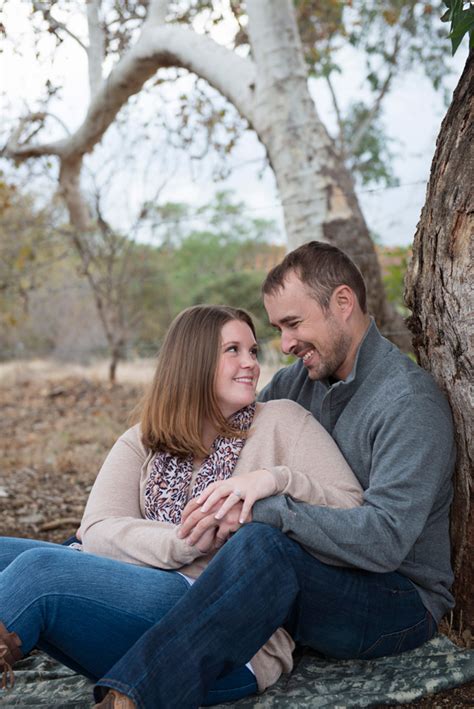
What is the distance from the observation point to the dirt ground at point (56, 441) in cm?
479

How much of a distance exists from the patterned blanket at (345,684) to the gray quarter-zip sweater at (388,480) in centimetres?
14

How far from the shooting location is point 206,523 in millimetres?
2232

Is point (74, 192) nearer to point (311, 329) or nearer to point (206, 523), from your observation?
point (311, 329)

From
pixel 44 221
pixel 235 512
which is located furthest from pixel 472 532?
pixel 44 221

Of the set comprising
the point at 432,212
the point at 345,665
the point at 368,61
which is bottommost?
the point at 345,665

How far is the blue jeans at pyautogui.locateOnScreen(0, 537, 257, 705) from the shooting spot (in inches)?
83.6

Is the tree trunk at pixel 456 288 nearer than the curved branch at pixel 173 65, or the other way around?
the tree trunk at pixel 456 288

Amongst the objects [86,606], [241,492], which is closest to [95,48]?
[241,492]

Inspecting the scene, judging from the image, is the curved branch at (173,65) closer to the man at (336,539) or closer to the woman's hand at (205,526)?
the man at (336,539)

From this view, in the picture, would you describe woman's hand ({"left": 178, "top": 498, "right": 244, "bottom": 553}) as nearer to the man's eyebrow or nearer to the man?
the man

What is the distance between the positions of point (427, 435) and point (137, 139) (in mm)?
8276

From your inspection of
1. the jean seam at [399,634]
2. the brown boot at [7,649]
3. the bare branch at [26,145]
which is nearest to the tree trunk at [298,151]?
the jean seam at [399,634]

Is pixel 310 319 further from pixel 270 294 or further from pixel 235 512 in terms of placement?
pixel 235 512

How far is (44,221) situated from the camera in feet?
38.0
